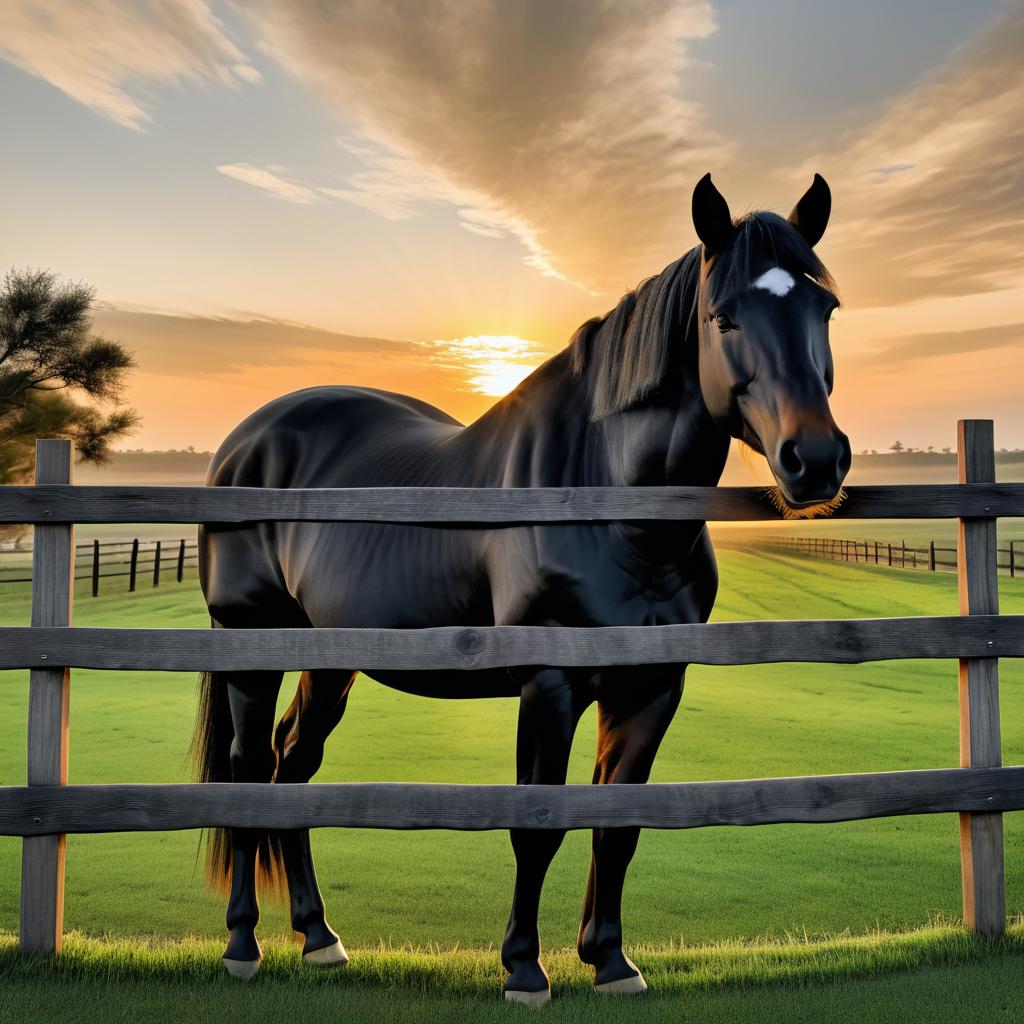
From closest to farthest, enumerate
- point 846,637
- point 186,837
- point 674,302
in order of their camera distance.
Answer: point 674,302 → point 846,637 → point 186,837

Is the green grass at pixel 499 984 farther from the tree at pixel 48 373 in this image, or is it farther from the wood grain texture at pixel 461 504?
the tree at pixel 48 373

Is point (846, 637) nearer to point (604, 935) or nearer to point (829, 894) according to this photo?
point (604, 935)

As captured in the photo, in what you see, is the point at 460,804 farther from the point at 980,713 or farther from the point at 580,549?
the point at 980,713

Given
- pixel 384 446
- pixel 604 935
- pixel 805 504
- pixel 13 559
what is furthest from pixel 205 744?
pixel 13 559

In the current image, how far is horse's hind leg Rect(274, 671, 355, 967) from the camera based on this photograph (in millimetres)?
3482

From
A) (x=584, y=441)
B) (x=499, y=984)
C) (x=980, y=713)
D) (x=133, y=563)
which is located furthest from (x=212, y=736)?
(x=133, y=563)

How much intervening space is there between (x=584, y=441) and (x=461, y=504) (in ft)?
1.67

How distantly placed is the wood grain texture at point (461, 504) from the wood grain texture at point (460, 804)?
0.91 m

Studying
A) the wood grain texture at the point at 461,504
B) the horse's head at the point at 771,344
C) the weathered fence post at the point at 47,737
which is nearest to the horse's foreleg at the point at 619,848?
the wood grain texture at the point at 461,504

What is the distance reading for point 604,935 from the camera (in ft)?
10.1

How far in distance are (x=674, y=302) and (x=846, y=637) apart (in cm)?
132

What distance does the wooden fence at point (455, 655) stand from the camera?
2979mm

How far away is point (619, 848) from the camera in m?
3.12

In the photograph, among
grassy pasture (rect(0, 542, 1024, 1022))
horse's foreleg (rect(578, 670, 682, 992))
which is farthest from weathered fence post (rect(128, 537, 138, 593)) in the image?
horse's foreleg (rect(578, 670, 682, 992))
